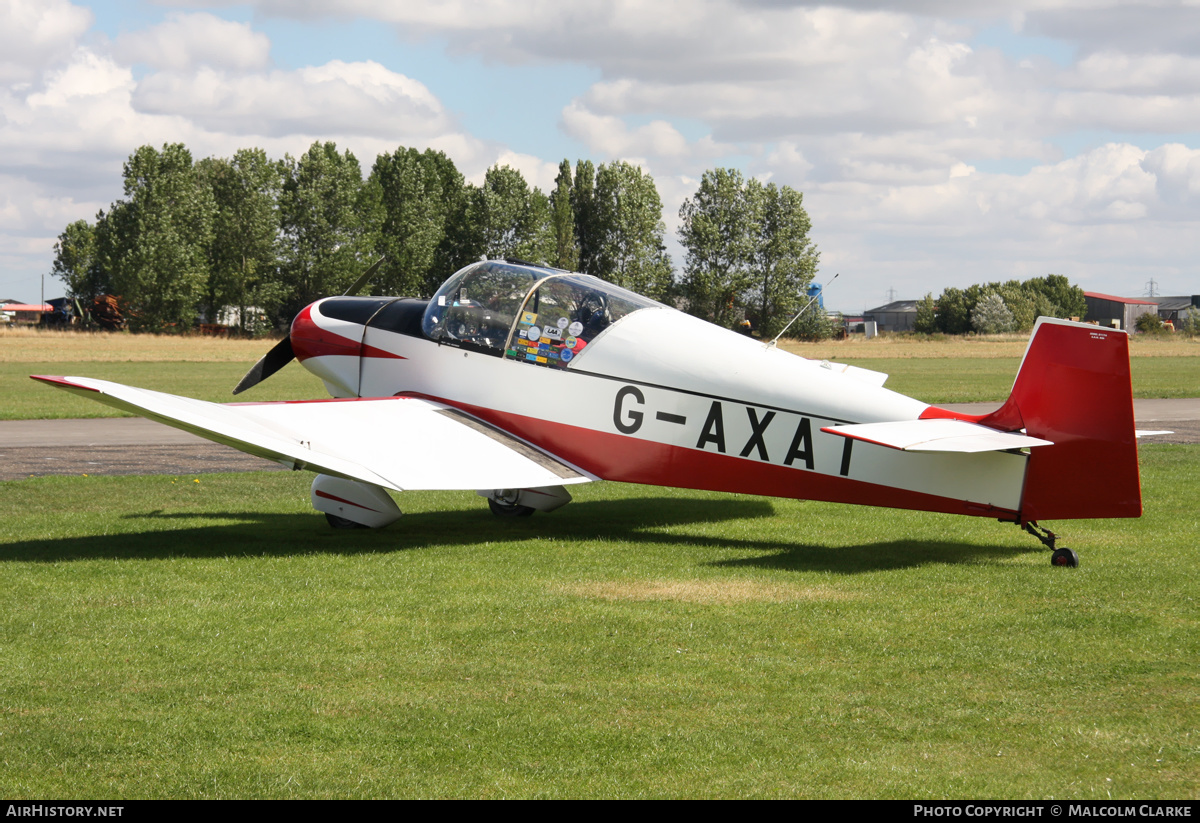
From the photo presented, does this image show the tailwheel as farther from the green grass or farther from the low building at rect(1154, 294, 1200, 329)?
the low building at rect(1154, 294, 1200, 329)

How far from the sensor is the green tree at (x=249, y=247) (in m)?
72.8

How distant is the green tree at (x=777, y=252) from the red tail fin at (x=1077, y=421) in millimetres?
71410

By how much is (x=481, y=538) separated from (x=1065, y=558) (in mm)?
4883

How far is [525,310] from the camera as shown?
9.86m

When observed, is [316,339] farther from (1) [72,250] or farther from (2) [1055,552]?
(1) [72,250]

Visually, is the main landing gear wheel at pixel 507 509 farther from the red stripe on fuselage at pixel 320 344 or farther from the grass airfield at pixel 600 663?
A: the red stripe on fuselage at pixel 320 344

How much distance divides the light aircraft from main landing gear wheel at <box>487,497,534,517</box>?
0.05 feet

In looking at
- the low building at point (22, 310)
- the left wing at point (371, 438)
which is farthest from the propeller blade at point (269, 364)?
the low building at point (22, 310)

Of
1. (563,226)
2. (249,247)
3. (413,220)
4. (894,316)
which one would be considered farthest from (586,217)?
(894,316)

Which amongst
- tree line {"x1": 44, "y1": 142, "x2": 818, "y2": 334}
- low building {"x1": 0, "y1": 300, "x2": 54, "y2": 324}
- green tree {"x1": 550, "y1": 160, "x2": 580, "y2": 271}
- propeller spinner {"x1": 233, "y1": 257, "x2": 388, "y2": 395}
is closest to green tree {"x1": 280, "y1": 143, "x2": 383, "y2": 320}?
tree line {"x1": 44, "y1": 142, "x2": 818, "y2": 334}

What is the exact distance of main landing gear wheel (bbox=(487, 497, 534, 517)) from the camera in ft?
36.4

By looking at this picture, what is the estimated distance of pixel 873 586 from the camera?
738 centimetres

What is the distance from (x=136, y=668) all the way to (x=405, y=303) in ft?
19.4

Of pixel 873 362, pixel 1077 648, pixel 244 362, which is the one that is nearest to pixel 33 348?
A: pixel 244 362
